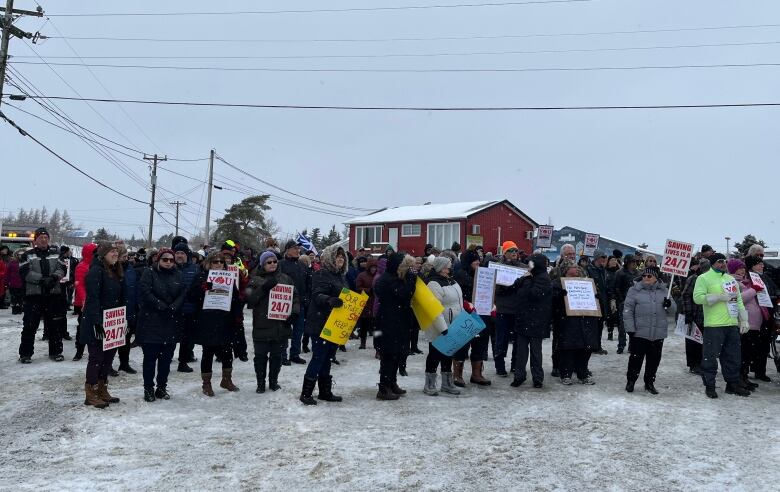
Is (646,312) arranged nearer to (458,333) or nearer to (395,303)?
(458,333)

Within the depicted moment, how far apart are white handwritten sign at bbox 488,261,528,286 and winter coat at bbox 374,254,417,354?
7.24 feet

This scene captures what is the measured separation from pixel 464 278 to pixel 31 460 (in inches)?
249

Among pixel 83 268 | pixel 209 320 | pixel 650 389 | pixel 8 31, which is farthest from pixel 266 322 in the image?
pixel 8 31

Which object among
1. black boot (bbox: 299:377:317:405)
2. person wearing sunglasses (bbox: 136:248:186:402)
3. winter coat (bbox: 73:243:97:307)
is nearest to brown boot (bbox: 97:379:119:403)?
person wearing sunglasses (bbox: 136:248:186:402)

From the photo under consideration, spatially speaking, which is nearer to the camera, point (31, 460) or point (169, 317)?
point (31, 460)

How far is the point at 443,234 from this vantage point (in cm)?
4322

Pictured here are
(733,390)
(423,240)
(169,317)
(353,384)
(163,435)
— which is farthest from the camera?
(423,240)

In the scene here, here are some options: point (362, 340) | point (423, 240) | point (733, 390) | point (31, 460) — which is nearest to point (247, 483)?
point (31, 460)

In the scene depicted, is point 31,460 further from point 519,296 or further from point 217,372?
point 519,296

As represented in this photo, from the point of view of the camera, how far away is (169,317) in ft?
23.8

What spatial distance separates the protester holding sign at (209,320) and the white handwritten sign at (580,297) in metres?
4.87

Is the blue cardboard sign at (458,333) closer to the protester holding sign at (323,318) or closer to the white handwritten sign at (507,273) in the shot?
the protester holding sign at (323,318)

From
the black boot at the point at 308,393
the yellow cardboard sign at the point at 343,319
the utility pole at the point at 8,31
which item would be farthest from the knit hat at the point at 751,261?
the utility pole at the point at 8,31

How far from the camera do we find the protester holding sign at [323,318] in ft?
24.0
